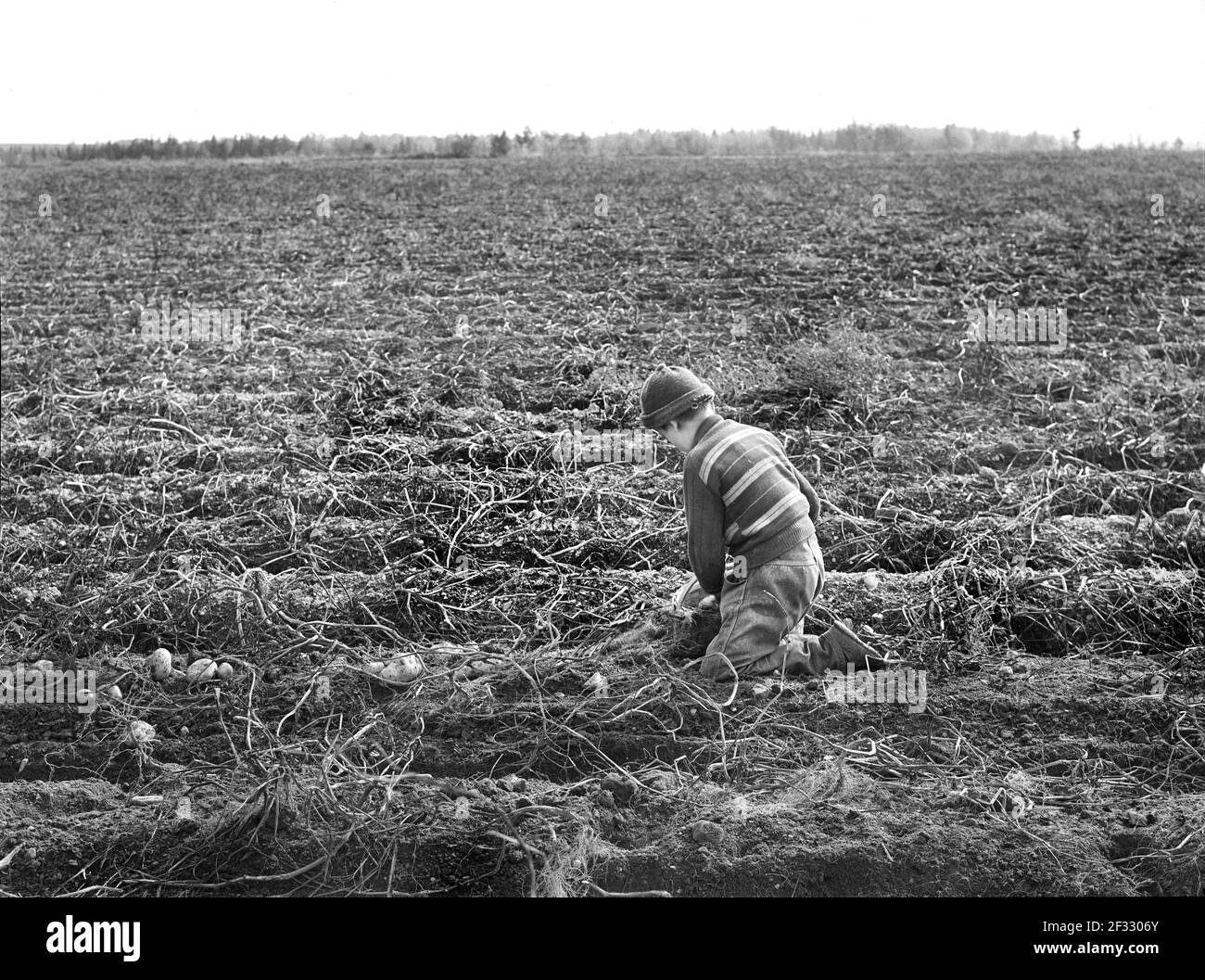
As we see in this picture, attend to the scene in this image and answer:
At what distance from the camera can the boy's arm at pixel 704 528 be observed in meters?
3.80

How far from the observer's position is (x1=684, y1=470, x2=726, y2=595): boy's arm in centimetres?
380

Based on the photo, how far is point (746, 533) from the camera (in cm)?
382

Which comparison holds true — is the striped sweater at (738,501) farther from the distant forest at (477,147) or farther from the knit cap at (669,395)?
the distant forest at (477,147)

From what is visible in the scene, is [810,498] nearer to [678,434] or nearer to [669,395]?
[678,434]

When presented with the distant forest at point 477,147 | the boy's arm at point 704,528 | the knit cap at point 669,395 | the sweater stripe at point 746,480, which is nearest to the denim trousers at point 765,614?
the boy's arm at point 704,528

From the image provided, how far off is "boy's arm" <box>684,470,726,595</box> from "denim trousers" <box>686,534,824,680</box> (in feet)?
0.45

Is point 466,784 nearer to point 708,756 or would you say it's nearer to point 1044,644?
point 708,756

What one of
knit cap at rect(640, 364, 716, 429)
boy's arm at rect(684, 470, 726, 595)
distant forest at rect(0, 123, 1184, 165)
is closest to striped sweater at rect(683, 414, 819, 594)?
boy's arm at rect(684, 470, 726, 595)

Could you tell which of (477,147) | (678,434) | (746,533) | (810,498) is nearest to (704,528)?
(746,533)

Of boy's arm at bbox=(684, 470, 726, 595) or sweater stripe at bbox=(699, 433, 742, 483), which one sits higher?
sweater stripe at bbox=(699, 433, 742, 483)

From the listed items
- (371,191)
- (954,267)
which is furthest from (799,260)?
(371,191)

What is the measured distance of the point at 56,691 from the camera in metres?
3.92

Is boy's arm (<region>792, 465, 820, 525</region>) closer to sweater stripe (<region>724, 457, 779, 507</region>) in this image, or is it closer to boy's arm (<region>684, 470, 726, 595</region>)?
sweater stripe (<region>724, 457, 779, 507</region>)

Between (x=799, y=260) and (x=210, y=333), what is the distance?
20.0 ft
